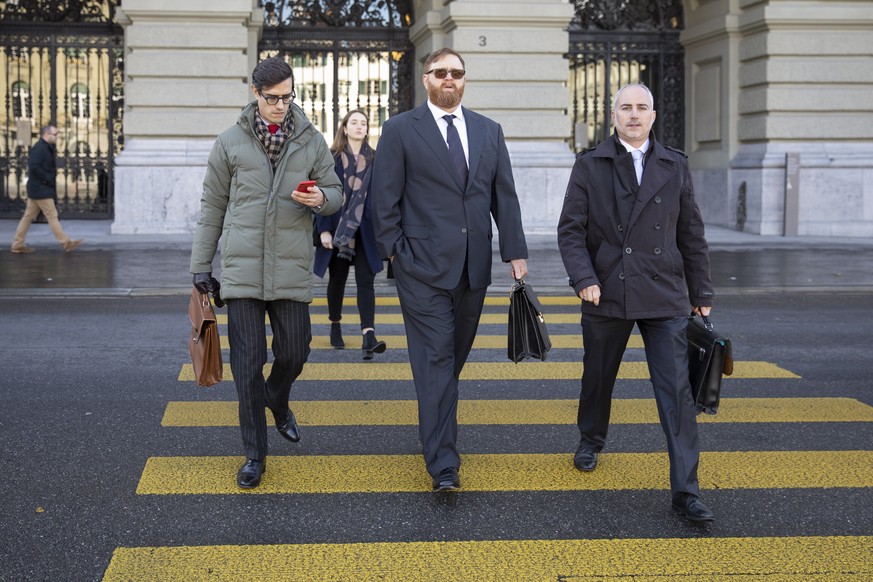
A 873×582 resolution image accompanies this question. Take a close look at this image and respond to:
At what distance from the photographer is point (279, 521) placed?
475 cm

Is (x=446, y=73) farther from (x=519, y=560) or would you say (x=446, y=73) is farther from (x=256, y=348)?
(x=519, y=560)

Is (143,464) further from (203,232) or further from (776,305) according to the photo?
(776,305)

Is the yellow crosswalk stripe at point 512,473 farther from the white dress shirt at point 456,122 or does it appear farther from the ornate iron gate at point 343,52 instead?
the ornate iron gate at point 343,52

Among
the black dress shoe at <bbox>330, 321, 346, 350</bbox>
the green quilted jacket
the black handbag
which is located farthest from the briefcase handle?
the black dress shoe at <bbox>330, 321, 346, 350</bbox>

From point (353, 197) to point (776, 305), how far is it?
207 inches

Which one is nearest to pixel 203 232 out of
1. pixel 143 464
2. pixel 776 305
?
pixel 143 464

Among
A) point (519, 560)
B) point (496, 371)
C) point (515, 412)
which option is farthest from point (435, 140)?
point (496, 371)

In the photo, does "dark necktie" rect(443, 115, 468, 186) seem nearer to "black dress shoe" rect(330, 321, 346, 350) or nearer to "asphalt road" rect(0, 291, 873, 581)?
"asphalt road" rect(0, 291, 873, 581)

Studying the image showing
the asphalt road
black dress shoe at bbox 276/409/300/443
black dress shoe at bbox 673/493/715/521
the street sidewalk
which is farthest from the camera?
the street sidewalk

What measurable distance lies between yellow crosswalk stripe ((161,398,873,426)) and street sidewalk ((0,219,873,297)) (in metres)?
5.61

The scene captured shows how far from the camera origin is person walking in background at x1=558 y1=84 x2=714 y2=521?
4973 millimetres

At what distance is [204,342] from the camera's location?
17.2 ft

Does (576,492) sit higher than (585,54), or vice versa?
(585,54)

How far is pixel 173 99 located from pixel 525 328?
15184mm
